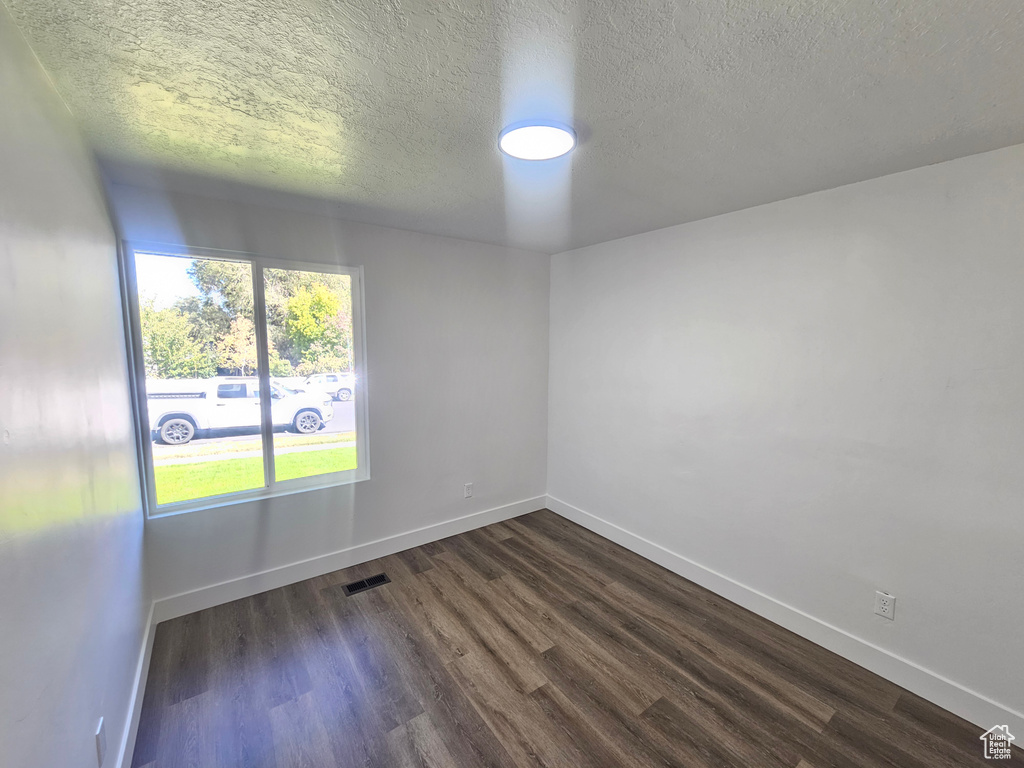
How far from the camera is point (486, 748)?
5.48ft

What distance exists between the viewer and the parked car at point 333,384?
9.12 ft

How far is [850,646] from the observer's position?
7.04 ft

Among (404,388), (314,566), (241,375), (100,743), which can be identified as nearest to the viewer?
(100,743)

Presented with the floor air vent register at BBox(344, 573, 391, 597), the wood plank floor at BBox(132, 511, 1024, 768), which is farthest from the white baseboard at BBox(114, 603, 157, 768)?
the floor air vent register at BBox(344, 573, 391, 597)

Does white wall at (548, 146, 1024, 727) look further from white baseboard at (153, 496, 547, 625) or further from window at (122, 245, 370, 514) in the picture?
window at (122, 245, 370, 514)

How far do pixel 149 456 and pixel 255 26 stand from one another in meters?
2.30

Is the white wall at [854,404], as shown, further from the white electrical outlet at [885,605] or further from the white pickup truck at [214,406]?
the white pickup truck at [214,406]

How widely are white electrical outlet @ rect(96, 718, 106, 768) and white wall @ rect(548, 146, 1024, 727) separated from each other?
2.99 metres

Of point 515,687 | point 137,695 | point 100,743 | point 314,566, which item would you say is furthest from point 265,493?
point 515,687

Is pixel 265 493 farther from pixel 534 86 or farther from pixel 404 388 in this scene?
pixel 534 86

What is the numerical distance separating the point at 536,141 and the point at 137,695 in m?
2.91

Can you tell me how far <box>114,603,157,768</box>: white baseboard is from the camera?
1524 millimetres

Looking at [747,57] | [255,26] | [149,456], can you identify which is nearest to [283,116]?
[255,26]

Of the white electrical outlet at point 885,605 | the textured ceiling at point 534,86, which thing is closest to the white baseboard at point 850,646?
the white electrical outlet at point 885,605
